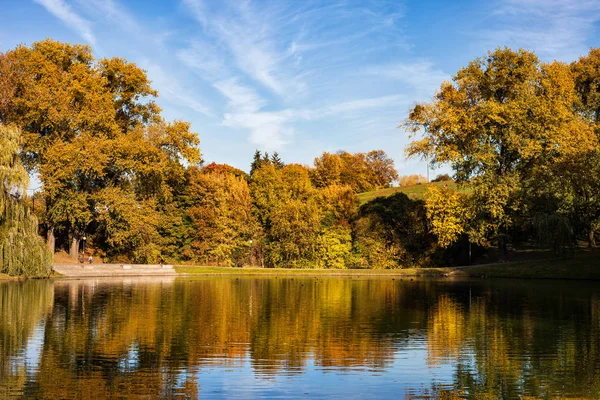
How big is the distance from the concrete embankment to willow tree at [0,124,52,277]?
9776 mm

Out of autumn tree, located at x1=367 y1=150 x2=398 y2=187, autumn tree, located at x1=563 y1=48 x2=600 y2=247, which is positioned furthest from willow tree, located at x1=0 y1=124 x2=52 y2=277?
autumn tree, located at x1=367 y1=150 x2=398 y2=187

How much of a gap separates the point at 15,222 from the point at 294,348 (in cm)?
2633

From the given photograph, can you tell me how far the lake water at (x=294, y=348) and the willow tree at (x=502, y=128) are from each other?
25813 mm

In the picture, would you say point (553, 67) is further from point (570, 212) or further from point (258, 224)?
point (258, 224)

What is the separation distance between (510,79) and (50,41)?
4229 cm

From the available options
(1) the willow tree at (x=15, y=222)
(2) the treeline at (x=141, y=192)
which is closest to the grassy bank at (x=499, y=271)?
(2) the treeline at (x=141, y=192)

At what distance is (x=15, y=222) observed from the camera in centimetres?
3684

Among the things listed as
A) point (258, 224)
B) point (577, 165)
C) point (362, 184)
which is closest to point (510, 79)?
point (577, 165)

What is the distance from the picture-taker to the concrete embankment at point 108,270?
48500 millimetres

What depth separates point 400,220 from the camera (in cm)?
6675

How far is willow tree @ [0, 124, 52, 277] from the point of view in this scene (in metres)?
35.0

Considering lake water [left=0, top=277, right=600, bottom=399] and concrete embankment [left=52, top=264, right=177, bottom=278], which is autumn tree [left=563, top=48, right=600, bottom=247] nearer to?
lake water [left=0, top=277, right=600, bottom=399]

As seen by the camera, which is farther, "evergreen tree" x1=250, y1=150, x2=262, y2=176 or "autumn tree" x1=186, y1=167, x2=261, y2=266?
"evergreen tree" x1=250, y1=150, x2=262, y2=176

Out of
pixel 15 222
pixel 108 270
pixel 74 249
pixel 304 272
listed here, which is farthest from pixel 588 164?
pixel 74 249
